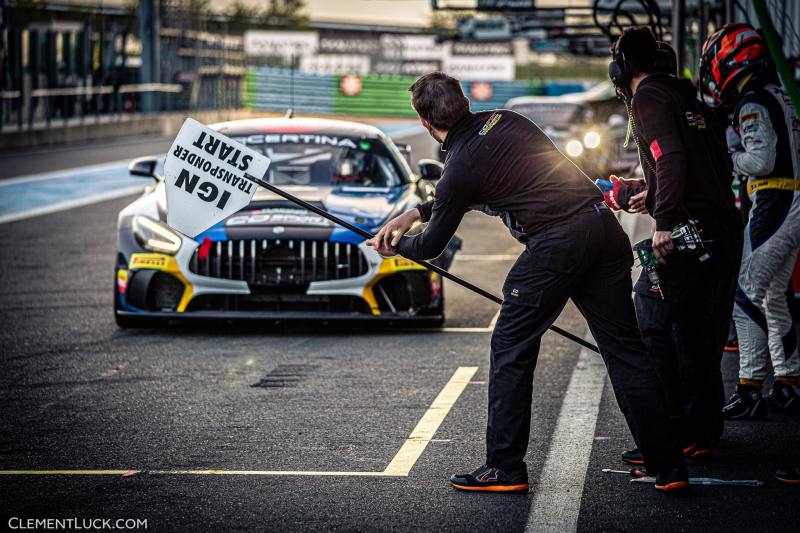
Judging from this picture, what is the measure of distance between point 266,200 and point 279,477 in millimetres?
4000

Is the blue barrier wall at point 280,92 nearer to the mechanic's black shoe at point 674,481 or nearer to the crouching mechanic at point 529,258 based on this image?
the crouching mechanic at point 529,258

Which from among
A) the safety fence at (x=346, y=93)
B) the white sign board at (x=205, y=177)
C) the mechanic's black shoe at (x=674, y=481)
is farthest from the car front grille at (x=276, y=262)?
the safety fence at (x=346, y=93)

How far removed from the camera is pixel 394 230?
5.13 m

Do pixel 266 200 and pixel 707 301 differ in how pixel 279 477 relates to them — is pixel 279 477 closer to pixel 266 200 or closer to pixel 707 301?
pixel 707 301

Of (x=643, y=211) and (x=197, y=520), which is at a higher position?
(x=643, y=211)

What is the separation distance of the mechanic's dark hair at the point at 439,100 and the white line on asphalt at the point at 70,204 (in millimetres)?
11247

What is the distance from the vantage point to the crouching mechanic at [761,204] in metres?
5.98

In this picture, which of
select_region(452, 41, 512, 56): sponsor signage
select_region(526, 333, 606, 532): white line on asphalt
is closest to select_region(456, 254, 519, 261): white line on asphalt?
select_region(526, 333, 606, 532): white line on asphalt

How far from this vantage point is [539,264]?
197 inches

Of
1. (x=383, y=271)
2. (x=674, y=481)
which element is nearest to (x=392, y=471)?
(x=674, y=481)

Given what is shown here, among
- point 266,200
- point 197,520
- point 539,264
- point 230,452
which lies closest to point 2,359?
point 266,200

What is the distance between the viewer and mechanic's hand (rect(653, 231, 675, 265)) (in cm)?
521

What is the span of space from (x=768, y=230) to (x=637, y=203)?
1103mm

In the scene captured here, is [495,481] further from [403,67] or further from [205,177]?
[403,67]
